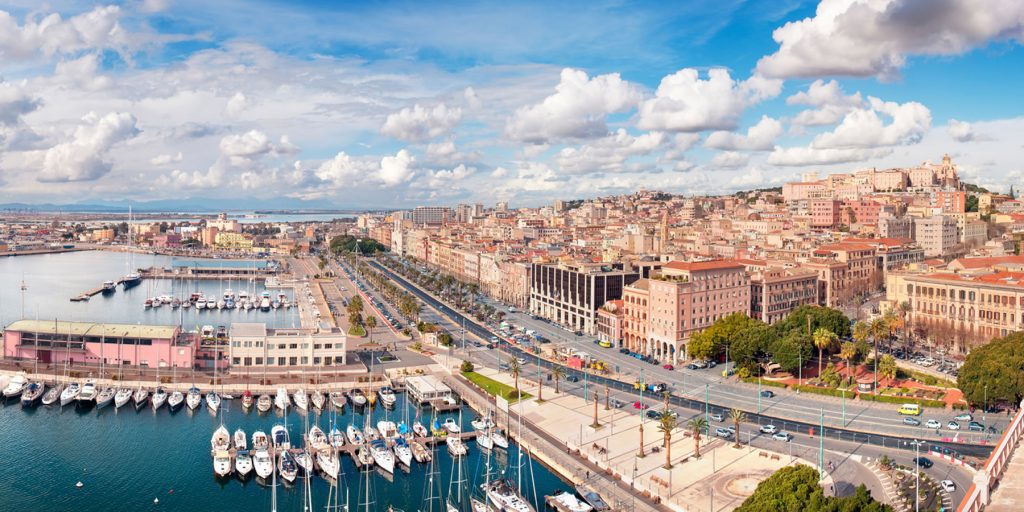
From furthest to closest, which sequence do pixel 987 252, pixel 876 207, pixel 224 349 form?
pixel 876 207 < pixel 987 252 < pixel 224 349

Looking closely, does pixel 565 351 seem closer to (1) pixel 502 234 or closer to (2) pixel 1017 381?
(2) pixel 1017 381

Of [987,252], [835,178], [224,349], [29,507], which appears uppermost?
[835,178]

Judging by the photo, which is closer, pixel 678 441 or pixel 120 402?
pixel 678 441

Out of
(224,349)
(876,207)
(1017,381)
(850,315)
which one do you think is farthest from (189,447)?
(876,207)

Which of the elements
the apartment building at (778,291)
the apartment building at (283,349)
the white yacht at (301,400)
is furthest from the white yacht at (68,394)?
the apartment building at (778,291)

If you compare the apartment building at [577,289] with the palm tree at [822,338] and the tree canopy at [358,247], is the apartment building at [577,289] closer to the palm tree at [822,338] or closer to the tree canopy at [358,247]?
the palm tree at [822,338]

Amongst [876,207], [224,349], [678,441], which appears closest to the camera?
[678,441]

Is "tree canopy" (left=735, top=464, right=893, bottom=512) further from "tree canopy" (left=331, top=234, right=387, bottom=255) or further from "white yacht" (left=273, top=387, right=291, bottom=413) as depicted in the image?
"tree canopy" (left=331, top=234, right=387, bottom=255)
